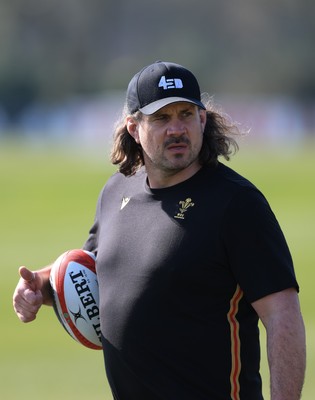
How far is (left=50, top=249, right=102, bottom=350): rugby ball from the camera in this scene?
5.78 metres

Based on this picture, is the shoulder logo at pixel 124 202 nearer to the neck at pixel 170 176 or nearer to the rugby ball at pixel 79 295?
the neck at pixel 170 176

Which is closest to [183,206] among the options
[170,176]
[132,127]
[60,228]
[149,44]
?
[170,176]

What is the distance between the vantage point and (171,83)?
532cm

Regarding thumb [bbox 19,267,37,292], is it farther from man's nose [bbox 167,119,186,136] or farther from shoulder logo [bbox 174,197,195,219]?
man's nose [bbox 167,119,186,136]

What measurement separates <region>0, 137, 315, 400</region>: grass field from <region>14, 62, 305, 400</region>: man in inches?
155

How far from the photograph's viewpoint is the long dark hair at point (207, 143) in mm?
5375

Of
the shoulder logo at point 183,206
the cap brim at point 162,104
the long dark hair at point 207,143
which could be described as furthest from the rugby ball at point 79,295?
the cap brim at point 162,104

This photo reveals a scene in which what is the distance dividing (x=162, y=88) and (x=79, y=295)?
46.7 inches

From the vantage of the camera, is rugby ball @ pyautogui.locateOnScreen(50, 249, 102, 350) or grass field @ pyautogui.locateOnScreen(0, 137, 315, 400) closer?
rugby ball @ pyautogui.locateOnScreen(50, 249, 102, 350)

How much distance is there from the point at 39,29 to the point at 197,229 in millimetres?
100356

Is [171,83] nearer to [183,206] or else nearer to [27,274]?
[183,206]

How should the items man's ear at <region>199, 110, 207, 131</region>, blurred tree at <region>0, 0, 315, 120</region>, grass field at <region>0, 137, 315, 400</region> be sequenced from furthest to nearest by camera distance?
blurred tree at <region>0, 0, 315, 120</region>
grass field at <region>0, 137, 315, 400</region>
man's ear at <region>199, 110, 207, 131</region>

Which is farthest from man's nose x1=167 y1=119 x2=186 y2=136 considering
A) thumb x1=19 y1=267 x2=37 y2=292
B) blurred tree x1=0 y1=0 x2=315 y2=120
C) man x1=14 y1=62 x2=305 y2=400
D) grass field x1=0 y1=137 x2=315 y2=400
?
blurred tree x1=0 y1=0 x2=315 y2=120

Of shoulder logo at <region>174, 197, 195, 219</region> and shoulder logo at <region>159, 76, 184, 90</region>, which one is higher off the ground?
shoulder logo at <region>159, 76, 184, 90</region>
